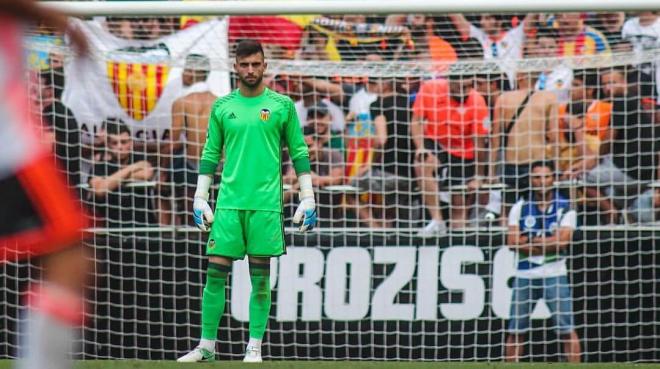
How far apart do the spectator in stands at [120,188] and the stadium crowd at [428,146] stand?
0.01m

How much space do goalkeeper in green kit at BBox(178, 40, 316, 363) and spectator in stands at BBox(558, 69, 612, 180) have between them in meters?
3.13

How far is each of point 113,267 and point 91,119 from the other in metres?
1.30

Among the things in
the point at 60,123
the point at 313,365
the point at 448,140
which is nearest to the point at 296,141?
the point at 313,365

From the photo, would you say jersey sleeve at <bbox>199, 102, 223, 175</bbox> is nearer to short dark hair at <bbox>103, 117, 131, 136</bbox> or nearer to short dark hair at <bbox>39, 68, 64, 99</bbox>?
short dark hair at <bbox>103, 117, 131, 136</bbox>

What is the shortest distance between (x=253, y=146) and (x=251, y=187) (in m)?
0.28

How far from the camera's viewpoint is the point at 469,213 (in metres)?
11.2

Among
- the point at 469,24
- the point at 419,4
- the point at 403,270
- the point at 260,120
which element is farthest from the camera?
the point at 469,24

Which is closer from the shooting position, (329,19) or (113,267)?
(113,267)

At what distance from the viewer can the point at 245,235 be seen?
886cm

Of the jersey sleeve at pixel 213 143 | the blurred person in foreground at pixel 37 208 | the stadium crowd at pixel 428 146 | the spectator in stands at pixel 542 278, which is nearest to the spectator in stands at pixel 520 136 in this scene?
the stadium crowd at pixel 428 146

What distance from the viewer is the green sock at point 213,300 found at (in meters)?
8.69

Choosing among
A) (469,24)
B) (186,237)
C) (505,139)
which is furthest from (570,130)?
(186,237)

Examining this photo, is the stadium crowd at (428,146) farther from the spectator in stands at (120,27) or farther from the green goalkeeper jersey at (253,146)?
the green goalkeeper jersey at (253,146)

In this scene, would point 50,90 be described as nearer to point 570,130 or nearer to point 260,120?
point 260,120
